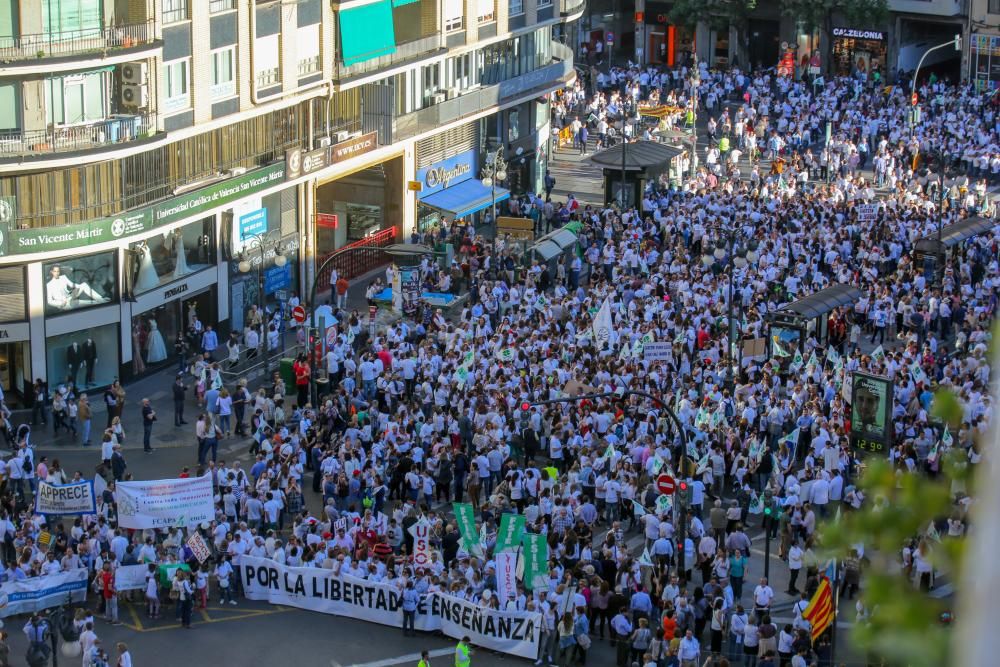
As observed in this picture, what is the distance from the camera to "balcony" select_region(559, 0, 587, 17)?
64688mm

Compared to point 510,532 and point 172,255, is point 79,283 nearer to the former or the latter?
point 172,255

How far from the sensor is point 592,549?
99.7 ft

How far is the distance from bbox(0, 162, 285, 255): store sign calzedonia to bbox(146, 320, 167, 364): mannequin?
3042mm

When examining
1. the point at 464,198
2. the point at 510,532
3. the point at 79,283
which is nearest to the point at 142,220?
the point at 79,283

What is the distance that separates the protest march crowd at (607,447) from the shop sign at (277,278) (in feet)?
A: 18.6

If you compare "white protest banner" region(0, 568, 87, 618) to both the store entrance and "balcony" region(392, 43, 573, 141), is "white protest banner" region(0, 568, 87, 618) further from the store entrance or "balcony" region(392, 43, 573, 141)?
"balcony" region(392, 43, 573, 141)

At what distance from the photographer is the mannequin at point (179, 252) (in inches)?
1751

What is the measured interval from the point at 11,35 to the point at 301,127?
12.9m

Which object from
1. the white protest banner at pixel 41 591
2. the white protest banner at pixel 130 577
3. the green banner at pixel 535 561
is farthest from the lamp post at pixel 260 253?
the green banner at pixel 535 561

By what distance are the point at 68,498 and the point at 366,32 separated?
84.8 ft

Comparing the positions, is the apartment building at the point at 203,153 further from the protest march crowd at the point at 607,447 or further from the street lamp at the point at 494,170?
the protest march crowd at the point at 607,447

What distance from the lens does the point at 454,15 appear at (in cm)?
5647

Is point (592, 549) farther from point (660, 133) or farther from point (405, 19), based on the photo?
point (660, 133)

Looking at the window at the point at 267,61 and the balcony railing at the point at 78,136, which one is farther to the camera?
the window at the point at 267,61
